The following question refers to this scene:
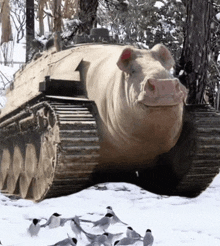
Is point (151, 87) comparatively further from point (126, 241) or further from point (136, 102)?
point (126, 241)

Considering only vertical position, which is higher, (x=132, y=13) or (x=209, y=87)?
(x=132, y=13)

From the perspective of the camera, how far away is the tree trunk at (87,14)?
12391 millimetres

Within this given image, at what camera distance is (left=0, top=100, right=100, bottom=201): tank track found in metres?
6.09

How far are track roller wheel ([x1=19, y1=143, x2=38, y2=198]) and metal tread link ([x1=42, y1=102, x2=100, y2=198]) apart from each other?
108cm

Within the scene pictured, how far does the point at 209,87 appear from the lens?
15.3 metres

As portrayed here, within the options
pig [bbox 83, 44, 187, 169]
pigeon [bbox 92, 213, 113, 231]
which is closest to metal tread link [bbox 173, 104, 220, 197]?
pig [bbox 83, 44, 187, 169]

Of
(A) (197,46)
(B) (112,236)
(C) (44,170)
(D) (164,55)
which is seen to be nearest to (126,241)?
(B) (112,236)

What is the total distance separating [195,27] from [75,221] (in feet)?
19.9

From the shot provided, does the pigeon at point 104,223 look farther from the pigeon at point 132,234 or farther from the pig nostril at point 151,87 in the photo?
the pig nostril at point 151,87

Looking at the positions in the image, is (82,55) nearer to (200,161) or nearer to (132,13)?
(200,161)

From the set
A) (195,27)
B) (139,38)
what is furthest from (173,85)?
(139,38)

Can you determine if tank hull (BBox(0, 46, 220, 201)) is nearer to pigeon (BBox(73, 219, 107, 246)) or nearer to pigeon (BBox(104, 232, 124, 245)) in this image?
pigeon (BBox(73, 219, 107, 246))

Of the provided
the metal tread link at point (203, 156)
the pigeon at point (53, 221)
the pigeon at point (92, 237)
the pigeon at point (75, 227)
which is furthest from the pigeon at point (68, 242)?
the metal tread link at point (203, 156)

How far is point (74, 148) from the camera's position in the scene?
19.9 feet
